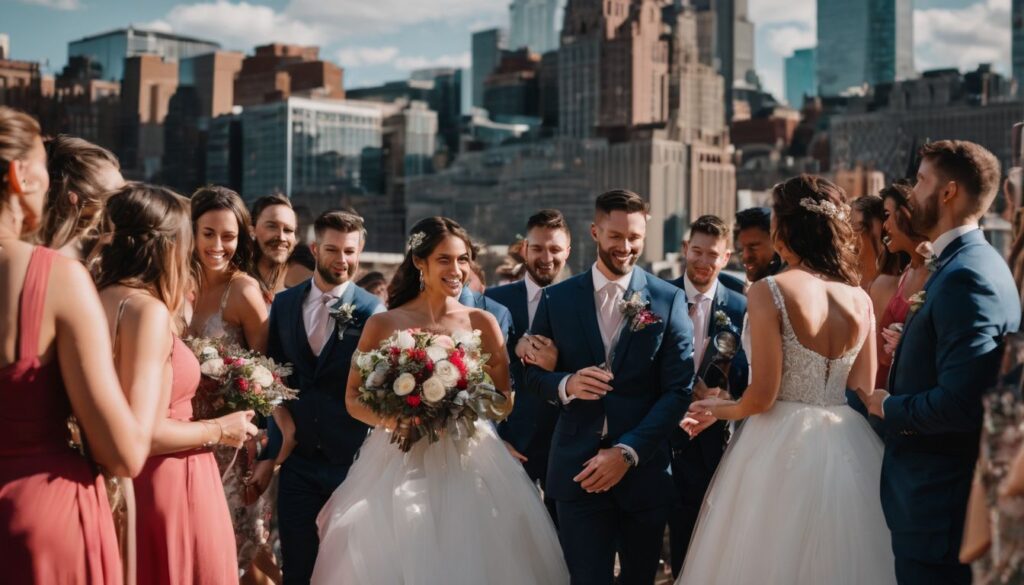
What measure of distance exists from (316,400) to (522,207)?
330 feet

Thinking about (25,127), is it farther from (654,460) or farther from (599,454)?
(654,460)

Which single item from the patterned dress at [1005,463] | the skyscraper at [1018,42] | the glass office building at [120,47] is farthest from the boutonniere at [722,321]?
the glass office building at [120,47]

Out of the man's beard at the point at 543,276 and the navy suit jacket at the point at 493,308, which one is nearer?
the navy suit jacket at the point at 493,308

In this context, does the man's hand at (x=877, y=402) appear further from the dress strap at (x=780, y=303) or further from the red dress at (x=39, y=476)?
the red dress at (x=39, y=476)

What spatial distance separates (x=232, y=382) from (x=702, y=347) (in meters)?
2.77

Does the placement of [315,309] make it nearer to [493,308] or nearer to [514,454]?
[493,308]

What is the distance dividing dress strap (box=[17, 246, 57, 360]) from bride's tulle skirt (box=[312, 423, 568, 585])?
2.32m

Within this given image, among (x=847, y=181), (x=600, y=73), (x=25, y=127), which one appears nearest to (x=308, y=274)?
(x=25, y=127)

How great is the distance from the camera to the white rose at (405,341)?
4.97m

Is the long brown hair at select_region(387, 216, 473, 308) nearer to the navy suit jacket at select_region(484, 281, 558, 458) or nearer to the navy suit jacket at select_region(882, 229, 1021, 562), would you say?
the navy suit jacket at select_region(484, 281, 558, 458)

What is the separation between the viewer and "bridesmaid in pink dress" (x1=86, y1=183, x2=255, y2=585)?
352 cm

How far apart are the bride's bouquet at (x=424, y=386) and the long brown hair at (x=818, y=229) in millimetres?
1416

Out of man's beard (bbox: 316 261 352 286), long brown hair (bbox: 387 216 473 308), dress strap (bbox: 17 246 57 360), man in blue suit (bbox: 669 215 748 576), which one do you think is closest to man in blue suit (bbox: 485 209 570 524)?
man in blue suit (bbox: 669 215 748 576)

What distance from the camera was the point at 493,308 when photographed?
20.8 feet
